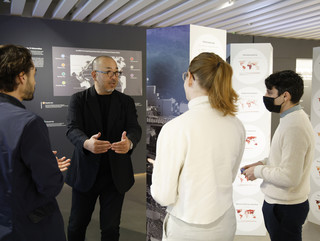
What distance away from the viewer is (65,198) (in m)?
5.30

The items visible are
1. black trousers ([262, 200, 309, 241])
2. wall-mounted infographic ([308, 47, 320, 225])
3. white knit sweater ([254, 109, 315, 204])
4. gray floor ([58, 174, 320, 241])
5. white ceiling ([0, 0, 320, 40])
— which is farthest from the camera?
white ceiling ([0, 0, 320, 40])

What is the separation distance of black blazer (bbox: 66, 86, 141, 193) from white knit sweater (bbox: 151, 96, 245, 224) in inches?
46.8

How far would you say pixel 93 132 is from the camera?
277 cm

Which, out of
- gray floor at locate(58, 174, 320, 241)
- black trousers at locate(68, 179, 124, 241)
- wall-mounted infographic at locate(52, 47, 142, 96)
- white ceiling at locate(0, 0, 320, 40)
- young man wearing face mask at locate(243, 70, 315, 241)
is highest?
white ceiling at locate(0, 0, 320, 40)

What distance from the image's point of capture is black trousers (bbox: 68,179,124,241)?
8.91ft

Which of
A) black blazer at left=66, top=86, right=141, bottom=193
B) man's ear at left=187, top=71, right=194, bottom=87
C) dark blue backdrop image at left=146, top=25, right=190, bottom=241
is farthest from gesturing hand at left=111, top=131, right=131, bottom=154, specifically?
man's ear at left=187, top=71, right=194, bottom=87

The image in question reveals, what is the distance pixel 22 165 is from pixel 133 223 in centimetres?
294

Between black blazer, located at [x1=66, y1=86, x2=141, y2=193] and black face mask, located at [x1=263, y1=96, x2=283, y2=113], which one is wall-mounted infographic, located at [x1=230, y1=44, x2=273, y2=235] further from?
black blazer, located at [x1=66, y1=86, x2=141, y2=193]

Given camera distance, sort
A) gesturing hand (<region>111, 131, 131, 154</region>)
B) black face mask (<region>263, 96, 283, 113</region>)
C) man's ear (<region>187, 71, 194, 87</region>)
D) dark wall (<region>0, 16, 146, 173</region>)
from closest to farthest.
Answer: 1. man's ear (<region>187, 71, 194, 87</region>)
2. black face mask (<region>263, 96, 283, 113</region>)
3. gesturing hand (<region>111, 131, 131, 154</region>)
4. dark wall (<region>0, 16, 146, 173</region>)

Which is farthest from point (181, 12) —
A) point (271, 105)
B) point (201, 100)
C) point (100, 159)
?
point (201, 100)

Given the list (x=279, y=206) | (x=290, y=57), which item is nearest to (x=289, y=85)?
(x=279, y=206)

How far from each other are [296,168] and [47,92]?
4.94m

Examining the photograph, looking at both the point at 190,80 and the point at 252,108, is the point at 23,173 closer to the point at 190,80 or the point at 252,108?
the point at 190,80

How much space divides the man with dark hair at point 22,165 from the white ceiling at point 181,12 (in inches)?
139
